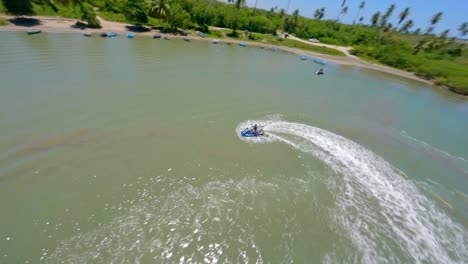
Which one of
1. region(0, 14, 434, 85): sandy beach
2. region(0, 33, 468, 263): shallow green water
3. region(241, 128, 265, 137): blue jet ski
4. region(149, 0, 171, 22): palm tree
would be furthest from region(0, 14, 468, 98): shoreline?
region(241, 128, 265, 137): blue jet ski

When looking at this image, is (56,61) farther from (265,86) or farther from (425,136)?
(425,136)

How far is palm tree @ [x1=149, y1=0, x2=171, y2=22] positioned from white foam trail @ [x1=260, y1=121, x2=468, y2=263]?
210ft

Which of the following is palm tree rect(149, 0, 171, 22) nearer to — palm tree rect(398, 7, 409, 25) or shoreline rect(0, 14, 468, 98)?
shoreline rect(0, 14, 468, 98)

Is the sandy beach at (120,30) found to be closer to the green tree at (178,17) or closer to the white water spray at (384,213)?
the green tree at (178,17)

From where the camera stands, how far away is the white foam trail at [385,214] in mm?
14909

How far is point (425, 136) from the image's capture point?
31375 millimetres

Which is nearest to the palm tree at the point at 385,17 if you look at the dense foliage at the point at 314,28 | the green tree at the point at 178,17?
the dense foliage at the point at 314,28

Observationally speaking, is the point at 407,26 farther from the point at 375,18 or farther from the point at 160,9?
the point at 160,9

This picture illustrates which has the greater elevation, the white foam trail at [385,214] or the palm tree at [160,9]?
the palm tree at [160,9]

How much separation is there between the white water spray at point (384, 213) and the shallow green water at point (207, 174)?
3.6 inches

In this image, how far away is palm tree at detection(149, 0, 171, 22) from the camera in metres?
69.9

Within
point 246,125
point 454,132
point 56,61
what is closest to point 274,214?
point 246,125

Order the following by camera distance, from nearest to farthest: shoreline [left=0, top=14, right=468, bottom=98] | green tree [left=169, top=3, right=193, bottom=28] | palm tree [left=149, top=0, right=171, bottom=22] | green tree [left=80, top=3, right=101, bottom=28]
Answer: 1. shoreline [left=0, top=14, right=468, bottom=98]
2. green tree [left=80, top=3, right=101, bottom=28]
3. palm tree [left=149, top=0, right=171, bottom=22]
4. green tree [left=169, top=3, right=193, bottom=28]

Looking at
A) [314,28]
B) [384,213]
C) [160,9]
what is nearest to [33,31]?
[160,9]
